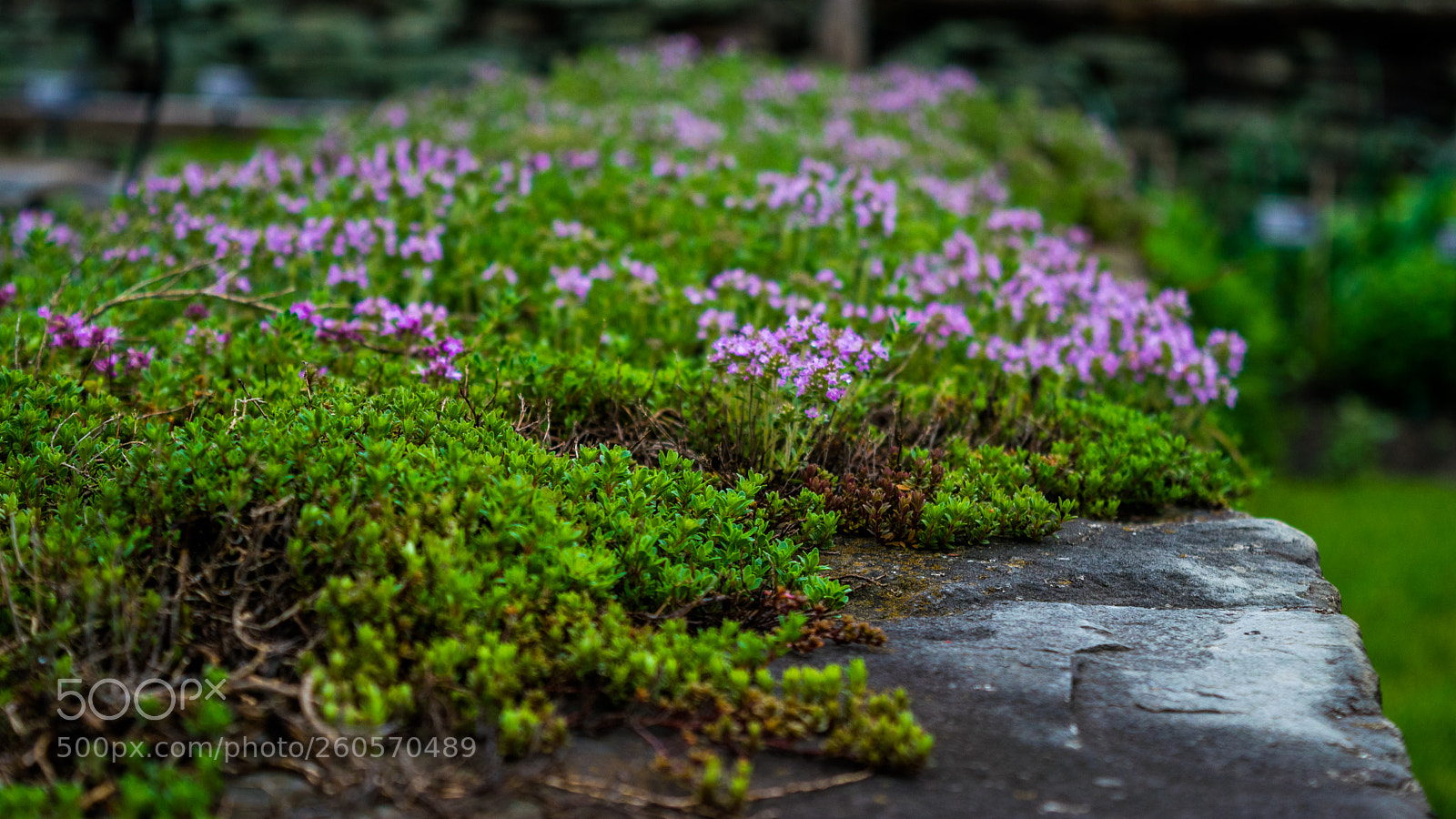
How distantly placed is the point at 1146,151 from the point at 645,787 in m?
12.6

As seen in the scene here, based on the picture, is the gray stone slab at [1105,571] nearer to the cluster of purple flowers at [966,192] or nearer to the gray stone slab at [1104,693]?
the gray stone slab at [1104,693]

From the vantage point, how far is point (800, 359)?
2.92 meters

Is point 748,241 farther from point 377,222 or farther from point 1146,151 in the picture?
point 1146,151

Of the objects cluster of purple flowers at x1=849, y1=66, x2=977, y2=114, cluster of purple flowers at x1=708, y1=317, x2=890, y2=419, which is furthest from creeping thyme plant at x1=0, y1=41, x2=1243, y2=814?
cluster of purple flowers at x1=849, y1=66, x2=977, y2=114

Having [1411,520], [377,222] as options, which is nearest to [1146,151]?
[1411,520]

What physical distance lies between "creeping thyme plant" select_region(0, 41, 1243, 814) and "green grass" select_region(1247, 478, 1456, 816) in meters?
1.74

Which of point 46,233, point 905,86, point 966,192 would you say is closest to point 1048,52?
point 905,86

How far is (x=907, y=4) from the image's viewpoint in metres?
12.0

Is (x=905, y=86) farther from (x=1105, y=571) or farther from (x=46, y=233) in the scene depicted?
(x=1105, y=571)

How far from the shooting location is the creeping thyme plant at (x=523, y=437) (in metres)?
1.92

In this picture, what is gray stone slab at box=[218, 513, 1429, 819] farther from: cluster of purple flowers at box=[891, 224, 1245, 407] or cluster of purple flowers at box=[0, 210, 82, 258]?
cluster of purple flowers at box=[0, 210, 82, 258]

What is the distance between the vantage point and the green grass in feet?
14.3

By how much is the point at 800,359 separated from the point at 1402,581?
4.45m

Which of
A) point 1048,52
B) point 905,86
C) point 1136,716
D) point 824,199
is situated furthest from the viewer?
point 1048,52
